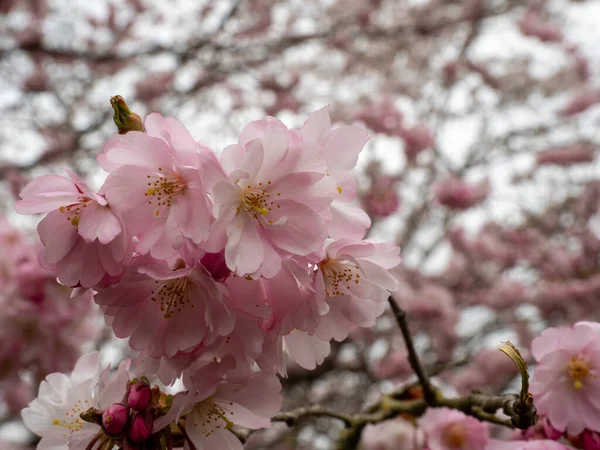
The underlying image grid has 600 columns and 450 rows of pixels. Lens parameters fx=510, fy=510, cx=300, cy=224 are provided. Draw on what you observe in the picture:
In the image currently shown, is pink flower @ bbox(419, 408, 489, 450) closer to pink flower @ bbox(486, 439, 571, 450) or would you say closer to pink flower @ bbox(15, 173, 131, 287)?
pink flower @ bbox(486, 439, 571, 450)

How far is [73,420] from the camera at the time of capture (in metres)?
0.87

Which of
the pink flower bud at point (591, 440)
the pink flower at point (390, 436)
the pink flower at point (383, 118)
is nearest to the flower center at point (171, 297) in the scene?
the pink flower bud at point (591, 440)

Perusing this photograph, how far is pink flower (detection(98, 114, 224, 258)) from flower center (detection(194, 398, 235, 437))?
0.83 feet

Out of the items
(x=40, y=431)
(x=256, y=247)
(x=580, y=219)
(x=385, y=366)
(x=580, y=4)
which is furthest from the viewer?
(x=580, y=4)

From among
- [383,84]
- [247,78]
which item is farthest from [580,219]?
[247,78]

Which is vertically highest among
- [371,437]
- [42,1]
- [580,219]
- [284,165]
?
A: [42,1]

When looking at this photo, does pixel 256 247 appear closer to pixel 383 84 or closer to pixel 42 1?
pixel 42 1

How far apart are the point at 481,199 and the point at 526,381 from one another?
337cm

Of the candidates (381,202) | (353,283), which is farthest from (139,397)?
(381,202)

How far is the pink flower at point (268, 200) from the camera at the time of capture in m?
0.67

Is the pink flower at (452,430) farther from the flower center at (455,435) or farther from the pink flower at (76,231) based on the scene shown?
the pink flower at (76,231)

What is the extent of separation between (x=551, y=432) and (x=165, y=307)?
2.33 ft

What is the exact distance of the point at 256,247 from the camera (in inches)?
26.9

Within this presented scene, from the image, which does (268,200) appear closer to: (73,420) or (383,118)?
(73,420)
